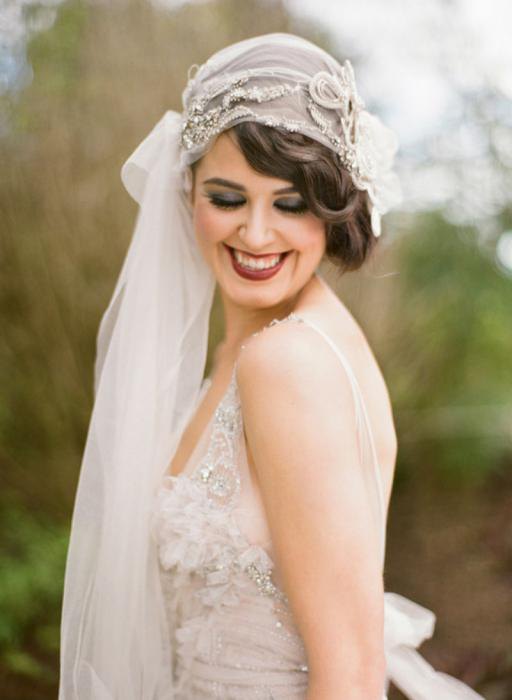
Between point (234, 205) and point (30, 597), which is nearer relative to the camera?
point (234, 205)

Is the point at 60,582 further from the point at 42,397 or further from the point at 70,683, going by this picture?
the point at 70,683

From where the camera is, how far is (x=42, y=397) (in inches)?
175

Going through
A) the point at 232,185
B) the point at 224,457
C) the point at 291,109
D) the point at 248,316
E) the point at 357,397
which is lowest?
the point at 224,457

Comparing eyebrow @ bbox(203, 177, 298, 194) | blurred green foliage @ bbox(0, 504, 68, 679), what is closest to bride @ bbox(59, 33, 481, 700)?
eyebrow @ bbox(203, 177, 298, 194)

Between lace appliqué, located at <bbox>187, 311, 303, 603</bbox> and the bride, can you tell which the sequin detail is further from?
lace appliqué, located at <bbox>187, 311, 303, 603</bbox>

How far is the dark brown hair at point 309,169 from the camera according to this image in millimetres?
1745

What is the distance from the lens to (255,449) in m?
1.60

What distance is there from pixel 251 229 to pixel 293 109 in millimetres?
289

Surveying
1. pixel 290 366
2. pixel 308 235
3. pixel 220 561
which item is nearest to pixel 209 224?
pixel 308 235

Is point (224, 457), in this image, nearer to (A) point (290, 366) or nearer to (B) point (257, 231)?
(A) point (290, 366)

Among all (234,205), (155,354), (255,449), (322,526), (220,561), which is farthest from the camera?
(155,354)

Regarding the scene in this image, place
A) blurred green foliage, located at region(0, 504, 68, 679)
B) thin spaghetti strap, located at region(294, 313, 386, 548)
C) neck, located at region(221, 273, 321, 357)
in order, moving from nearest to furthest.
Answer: thin spaghetti strap, located at region(294, 313, 386, 548), neck, located at region(221, 273, 321, 357), blurred green foliage, located at region(0, 504, 68, 679)

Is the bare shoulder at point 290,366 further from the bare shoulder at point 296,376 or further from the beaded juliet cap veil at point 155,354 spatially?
the beaded juliet cap veil at point 155,354

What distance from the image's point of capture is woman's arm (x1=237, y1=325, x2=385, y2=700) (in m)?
1.50
